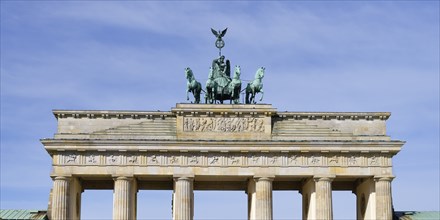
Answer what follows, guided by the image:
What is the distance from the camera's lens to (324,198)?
78438 millimetres

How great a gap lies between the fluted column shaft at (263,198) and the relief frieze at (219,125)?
13.4ft

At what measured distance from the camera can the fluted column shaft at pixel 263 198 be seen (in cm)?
7788

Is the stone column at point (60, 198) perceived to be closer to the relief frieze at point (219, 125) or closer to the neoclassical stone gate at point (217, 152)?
the neoclassical stone gate at point (217, 152)

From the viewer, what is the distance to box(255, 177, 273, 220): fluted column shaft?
77875 mm

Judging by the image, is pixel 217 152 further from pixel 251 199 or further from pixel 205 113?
pixel 251 199

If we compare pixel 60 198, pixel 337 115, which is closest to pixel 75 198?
pixel 60 198

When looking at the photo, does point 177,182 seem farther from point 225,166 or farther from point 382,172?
point 382,172

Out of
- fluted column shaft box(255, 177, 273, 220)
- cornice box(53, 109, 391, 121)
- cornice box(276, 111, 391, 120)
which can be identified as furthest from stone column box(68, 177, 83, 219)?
cornice box(276, 111, 391, 120)

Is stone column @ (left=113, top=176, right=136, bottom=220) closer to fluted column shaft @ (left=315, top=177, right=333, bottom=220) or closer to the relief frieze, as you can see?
the relief frieze

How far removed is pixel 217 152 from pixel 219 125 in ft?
7.42

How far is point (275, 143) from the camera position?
258ft

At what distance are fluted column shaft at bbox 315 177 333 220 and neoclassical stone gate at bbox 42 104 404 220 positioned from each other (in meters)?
0.08

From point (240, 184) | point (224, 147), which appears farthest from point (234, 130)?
point (240, 184)

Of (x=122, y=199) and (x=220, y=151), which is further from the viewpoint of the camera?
(x=220, y=151)
